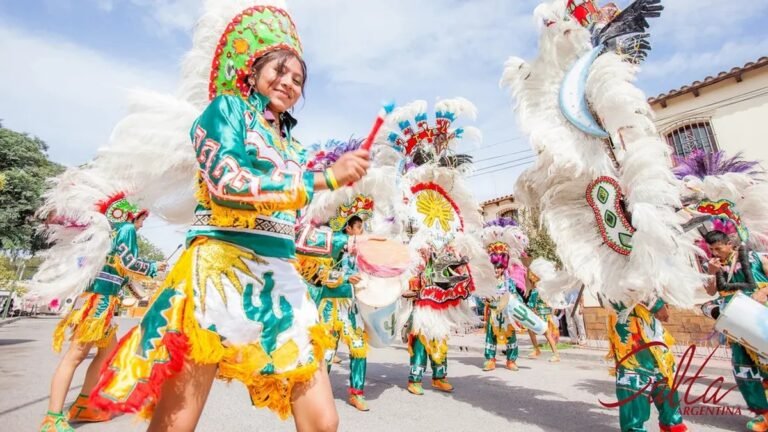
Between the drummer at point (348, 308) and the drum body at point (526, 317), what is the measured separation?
7.21 ft

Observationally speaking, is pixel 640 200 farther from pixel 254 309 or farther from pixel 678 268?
pixel 254 309

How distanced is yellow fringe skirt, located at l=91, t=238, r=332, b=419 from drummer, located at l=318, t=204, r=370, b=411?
8.98 feet

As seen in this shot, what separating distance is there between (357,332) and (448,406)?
1.27m

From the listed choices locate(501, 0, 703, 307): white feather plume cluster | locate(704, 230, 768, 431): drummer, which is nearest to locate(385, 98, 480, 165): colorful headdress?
locate(501, 0, 703, 307): white feather plume cluster

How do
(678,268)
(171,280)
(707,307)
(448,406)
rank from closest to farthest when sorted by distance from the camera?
1. (171,280)
2. (678,268)
3. (707,307)
4. (448,406)

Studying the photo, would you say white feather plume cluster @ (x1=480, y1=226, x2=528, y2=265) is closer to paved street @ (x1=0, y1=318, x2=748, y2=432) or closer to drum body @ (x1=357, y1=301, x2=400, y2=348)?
paved street @ (x1=0, y1=318, x2=748, y2=432)

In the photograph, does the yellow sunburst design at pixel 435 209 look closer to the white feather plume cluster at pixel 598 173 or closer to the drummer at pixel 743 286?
the white feather plume cluster at pixel 598 173

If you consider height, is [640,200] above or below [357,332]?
above

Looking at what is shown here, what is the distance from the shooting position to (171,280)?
61.9 inches

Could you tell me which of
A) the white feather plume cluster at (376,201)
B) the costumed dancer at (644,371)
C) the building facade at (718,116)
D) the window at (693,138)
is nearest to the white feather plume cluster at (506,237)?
the white feather plume cluster at (376,201)

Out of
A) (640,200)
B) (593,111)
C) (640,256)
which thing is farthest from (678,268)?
(593,111)

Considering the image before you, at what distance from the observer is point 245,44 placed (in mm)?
1859

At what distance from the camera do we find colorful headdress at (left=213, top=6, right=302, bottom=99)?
1851mm

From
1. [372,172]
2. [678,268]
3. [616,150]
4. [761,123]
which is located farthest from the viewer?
[761,123]
